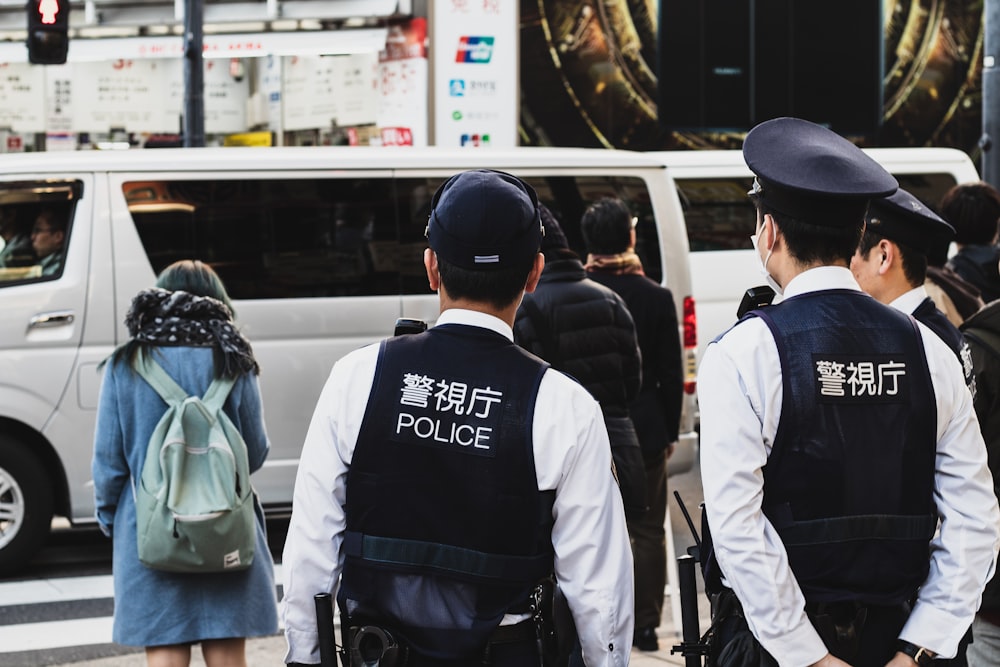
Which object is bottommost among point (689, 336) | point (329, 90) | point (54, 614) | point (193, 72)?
point (54, 614)

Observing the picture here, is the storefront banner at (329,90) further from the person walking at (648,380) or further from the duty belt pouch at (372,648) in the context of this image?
the duty belt pouch at (372,648)

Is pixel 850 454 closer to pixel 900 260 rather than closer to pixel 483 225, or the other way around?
pixel 483 225

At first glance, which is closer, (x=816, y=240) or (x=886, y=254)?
(x=816, y=240)

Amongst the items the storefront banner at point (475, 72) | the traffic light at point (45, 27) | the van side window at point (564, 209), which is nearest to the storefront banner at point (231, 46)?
the storefront banner at point (475, 72)

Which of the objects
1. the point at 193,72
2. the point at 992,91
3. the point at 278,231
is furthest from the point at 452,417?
the point at 992,91

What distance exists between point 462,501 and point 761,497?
555 mm

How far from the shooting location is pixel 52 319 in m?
7.20

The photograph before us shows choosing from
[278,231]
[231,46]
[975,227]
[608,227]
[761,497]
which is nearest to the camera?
[761,497]

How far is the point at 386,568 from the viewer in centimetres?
254

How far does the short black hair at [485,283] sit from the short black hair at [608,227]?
3179mm

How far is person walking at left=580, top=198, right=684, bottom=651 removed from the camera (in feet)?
19.1

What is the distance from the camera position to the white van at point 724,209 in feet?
40.4

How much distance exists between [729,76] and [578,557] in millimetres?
15002

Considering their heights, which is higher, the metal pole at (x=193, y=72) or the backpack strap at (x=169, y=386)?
the metal pole at (x=193, y=72)
